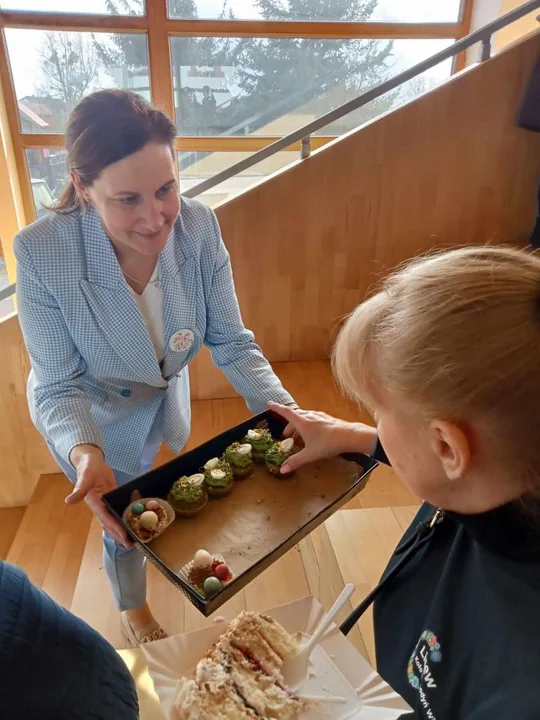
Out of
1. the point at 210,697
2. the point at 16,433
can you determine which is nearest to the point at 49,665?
the point at 210,697

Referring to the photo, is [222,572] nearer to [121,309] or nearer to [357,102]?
[121,309]

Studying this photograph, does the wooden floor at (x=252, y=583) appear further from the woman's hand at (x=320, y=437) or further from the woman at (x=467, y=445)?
the woman at (x=467, y=445)

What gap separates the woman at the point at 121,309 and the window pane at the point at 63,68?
14.0 ft

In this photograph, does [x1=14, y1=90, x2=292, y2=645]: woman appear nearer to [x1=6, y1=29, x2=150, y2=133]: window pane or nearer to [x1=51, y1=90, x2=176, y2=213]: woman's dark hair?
[x1=51, y1=90, x2=176, y2=213]: woman's dark hair

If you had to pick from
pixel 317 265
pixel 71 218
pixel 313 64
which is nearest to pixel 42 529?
pixel 71 218

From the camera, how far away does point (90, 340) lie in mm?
1325

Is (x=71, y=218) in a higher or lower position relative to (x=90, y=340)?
higher

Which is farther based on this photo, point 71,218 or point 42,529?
point 42,529

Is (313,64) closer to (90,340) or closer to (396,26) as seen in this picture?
(396,26)

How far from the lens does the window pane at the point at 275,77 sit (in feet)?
16.4

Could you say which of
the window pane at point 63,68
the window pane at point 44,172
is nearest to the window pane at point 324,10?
the window pane at point 63,68

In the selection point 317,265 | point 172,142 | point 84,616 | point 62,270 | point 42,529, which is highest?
point 172,142

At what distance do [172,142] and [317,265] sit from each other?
1607mm

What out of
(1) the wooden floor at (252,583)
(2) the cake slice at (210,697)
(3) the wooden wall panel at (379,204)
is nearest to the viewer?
(2) the cake slice at (210,697)
